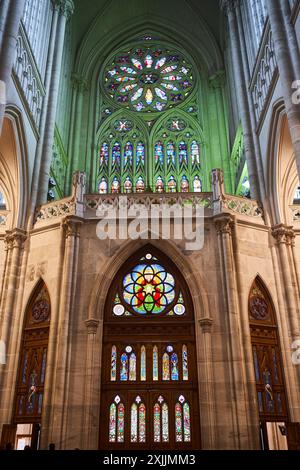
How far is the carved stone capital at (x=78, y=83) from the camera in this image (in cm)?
2103

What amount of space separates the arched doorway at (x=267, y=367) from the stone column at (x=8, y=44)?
315 inches

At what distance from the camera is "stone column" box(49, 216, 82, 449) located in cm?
1032

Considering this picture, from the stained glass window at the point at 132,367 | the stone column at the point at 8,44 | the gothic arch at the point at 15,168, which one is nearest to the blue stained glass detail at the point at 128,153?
the gothic arch at the point at 15,168

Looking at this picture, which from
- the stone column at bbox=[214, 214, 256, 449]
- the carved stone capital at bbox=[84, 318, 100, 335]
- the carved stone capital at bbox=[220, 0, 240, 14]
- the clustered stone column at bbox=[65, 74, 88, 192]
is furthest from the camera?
the clustered stone column at bbox=[65, 74, 88, 192]

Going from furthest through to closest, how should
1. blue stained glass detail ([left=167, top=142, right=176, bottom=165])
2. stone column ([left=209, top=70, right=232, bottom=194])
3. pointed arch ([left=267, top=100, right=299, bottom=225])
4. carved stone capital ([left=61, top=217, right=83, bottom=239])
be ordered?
blue stained glass detail ([left=167, top=142, right=176, bottom=165]), stone column ([left=209, top=70, right=232, bottom=194]), pointed arch ([left=267, top=100, right=299, bottom=225]), carved stone capital ([left=61, top=217, right=83, bottom=239])

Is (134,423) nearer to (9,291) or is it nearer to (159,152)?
(9,291)

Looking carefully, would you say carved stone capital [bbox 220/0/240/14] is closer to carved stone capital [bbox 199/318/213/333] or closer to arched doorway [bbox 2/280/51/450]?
carved stone capital [bbox 199/318/213/333]

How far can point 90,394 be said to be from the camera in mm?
10812

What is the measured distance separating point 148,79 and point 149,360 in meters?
14.8

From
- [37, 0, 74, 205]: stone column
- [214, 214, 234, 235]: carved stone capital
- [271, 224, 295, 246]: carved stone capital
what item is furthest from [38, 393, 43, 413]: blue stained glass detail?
[271, 224, 295, 246]: carved stone capital

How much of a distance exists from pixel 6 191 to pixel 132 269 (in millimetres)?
5007

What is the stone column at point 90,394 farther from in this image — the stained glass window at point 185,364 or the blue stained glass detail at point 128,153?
the blue stained glass detail at point 128,153

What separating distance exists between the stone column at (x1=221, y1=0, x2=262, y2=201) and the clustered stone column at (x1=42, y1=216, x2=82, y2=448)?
552cm
